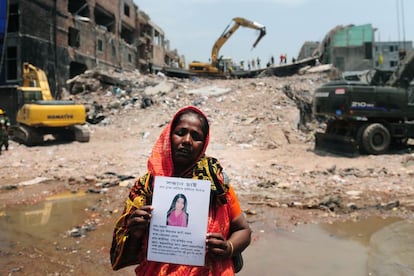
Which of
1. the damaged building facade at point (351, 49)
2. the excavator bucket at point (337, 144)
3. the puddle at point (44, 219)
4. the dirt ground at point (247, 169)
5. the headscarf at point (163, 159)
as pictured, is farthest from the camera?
the damaged building facade at point (351, 49)

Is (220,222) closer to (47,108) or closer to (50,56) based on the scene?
Result: (47,108)

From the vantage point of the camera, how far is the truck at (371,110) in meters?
9.16

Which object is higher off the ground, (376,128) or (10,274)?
(376,128)

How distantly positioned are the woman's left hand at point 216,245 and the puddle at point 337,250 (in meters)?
2.05

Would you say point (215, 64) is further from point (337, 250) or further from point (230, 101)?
point (337, 250)

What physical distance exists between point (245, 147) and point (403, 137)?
4.16 m

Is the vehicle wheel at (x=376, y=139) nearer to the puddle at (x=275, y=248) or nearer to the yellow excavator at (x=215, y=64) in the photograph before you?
the puddle at (x=275, y=248)

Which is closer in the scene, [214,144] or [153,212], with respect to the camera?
[153,212]

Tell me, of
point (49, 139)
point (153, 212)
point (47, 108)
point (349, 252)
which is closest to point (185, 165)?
point (153, 212)

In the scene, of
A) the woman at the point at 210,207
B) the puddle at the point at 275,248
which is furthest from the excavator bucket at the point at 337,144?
the woman at the point at 210,207

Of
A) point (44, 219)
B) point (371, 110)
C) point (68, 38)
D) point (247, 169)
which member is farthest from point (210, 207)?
point (68, 38)

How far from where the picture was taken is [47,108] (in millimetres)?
11500

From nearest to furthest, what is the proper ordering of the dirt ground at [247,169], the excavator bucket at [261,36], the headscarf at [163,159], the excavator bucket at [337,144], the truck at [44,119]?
the headscarf at [163,159]
the dirt ground at [247,169]
the excavator bucket at [337,144]
the truck at [44,119]
the excavator bucket at [261,36]

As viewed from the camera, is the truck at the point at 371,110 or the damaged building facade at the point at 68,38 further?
the damaged building facade at the point at 68,38
